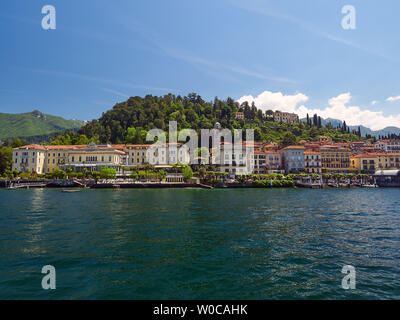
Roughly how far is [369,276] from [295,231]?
6946 mm

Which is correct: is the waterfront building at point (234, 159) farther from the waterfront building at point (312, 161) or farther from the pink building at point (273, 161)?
the waterfront building at point (312, 161)

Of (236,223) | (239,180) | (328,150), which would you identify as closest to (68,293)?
(236,223)

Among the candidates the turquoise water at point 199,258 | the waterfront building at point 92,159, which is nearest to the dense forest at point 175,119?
the waterfront building at point 92,159

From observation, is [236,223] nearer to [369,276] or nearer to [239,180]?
[369,276]

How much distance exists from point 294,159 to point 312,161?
751 centimetres

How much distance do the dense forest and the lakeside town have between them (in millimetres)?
14825

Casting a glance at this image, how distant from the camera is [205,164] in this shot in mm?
86188

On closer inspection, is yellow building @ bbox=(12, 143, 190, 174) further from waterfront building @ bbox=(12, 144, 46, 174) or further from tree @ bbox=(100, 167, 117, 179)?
tree @ bbox=(100, 167, 117, 179)

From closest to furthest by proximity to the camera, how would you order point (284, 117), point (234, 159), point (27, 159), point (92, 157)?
point (27, 159), point (92, 157), point (234, 159), point (284, 117)

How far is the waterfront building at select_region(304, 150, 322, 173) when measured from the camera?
9156 centimetres

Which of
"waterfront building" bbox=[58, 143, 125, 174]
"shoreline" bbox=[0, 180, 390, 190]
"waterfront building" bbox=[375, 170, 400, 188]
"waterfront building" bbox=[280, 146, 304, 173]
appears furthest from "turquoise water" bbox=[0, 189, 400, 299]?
"waterfront building" bbox=[280, 146, 304, 173]

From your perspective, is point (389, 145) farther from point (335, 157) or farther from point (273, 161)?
point (273, 161)

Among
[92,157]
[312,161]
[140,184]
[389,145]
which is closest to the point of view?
[140,184]

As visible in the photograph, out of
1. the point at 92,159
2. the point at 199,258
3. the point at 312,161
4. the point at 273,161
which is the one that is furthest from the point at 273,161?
the point at 199,258
